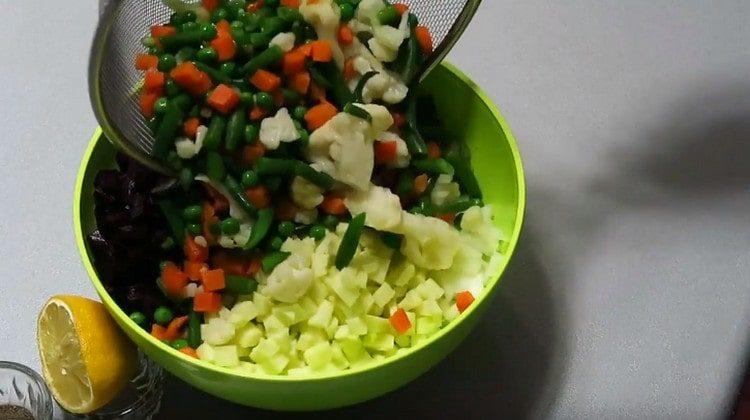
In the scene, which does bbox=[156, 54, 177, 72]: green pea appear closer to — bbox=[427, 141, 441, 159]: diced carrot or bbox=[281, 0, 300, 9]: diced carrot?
bbox=[281, 0, 300, 9]: diced carrot

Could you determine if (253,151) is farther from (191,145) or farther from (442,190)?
(442,190)

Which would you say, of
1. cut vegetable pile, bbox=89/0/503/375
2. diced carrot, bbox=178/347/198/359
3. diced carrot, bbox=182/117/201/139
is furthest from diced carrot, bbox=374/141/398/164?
diced carrot, bbox=178/347/198/359

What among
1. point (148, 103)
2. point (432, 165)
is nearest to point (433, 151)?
point (432, 165)

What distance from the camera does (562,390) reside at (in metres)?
1.11

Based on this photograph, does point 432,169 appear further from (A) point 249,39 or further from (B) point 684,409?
(B) point 684,409

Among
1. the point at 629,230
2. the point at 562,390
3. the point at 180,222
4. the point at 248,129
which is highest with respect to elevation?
the point at 248,129

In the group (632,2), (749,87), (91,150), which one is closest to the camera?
(91,150)

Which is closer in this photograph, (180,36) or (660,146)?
(180,36)

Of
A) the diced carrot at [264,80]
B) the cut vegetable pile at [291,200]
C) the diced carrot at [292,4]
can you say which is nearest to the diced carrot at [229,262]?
the cut vegetable pile at [291,200]

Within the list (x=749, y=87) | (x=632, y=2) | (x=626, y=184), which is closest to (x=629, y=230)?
(x=626, y=184)

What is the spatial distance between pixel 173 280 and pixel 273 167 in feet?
0.60

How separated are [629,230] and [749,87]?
381 millimetres

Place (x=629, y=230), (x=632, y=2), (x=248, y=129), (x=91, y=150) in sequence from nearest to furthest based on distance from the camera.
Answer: (x=248, y=129) → (x=91, y=150) → (x=629, y=230) → (x=632, y=2)

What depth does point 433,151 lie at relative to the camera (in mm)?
1075
